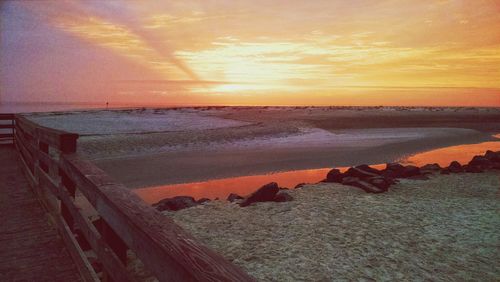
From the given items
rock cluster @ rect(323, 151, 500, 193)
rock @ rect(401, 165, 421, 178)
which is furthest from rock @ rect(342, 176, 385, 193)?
rock @ rect(401, 165, 421, 178)

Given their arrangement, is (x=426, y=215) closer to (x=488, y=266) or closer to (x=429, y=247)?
(x=429, y=247)

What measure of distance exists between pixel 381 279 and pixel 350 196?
5.18 m

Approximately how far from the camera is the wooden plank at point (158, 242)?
171 centimetres

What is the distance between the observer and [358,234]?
759 centimetres

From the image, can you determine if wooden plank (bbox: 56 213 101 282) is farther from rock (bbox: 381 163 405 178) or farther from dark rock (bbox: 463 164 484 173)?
dark rock (bbox: 463 164 484 173)

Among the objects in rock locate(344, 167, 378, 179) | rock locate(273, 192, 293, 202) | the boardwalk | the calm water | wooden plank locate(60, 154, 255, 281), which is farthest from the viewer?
rock locate(344, 167, 378, 179)

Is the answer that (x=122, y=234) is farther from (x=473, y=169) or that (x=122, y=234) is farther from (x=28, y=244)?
(x=473, y=169)

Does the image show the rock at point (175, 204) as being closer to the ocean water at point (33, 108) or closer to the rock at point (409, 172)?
the rock at point (409, 172)

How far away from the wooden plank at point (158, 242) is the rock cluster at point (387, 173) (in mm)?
9732

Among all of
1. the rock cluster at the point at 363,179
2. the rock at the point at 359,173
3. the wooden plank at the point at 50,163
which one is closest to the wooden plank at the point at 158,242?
the wooden plank at the point at 50,163

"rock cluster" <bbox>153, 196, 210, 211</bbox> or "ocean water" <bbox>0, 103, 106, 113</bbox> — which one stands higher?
"ocean water" <bbox>0, 103, 106, 113</bbox>

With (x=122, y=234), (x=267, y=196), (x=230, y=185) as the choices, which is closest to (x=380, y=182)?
(x=267, y=196)

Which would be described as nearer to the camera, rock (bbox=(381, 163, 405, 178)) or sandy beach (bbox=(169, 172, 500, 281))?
sandy beach (bbox=(169, 172, 500, 281))

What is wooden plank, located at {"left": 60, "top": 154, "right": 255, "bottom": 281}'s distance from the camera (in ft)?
5.62
